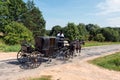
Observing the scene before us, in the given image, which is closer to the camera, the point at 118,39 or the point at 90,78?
the point at 90,78

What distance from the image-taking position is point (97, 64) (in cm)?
2005

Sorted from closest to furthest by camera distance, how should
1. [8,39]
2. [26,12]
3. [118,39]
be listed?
[8,39]
[26,12]
[118,39]

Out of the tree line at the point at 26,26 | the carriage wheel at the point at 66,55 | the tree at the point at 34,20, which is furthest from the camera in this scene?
the tree at the point at 34,20

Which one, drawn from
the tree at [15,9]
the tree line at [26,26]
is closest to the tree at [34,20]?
the tree line at [26,26]

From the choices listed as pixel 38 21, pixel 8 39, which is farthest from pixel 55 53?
pixel 38 21

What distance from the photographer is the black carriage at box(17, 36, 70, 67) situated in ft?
56.1

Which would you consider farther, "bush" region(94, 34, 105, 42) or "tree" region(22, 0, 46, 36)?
"bush" region(94, 34, 105, 42)

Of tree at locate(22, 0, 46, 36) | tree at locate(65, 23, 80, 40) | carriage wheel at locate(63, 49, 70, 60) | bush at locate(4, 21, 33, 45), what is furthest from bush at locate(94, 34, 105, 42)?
carriage wheel at locate(63, 49, 70, 60)

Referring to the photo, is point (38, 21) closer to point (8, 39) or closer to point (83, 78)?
point (8, 39)

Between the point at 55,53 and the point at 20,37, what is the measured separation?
21.6m

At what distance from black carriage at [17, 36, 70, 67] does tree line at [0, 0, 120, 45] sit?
19.2 meters

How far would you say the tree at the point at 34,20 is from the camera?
70.2 meters

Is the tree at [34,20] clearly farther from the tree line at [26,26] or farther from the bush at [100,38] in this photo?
the bush at [100,38]

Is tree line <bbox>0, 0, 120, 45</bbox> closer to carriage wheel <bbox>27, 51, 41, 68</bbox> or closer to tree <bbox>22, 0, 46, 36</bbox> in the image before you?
tree <bbox>22, 0, 46, 36</bbox>
